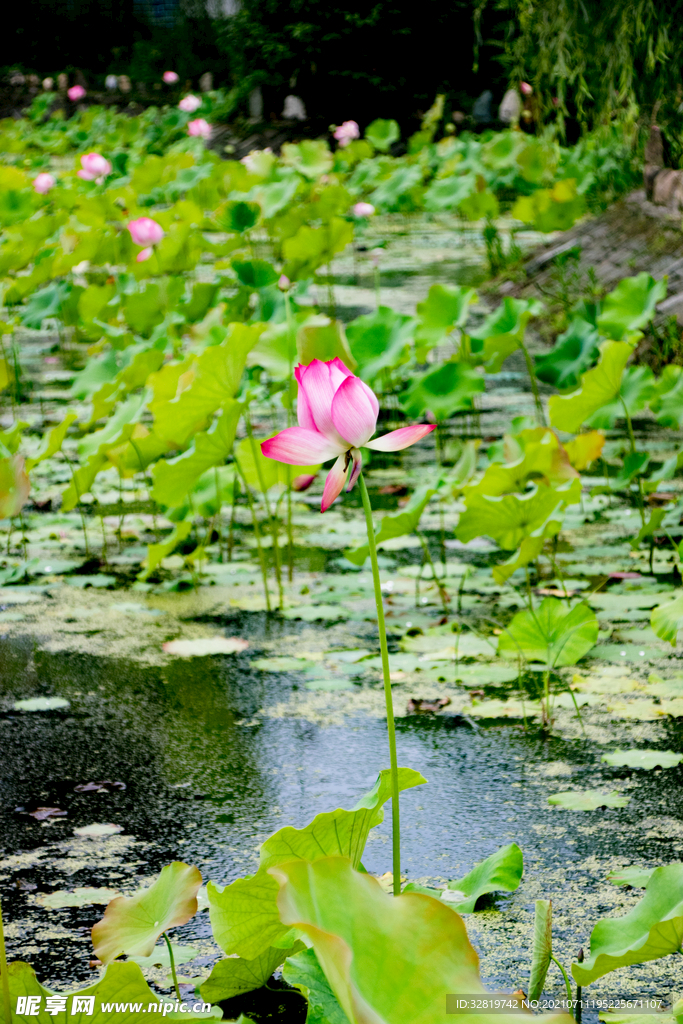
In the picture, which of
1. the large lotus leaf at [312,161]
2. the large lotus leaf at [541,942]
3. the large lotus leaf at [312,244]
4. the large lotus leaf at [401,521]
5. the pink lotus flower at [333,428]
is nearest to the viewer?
the large lotus leaf at [541,942]

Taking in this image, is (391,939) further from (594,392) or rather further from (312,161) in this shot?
(312,161)

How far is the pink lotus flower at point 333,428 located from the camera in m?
0.88

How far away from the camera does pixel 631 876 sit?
1147 mm

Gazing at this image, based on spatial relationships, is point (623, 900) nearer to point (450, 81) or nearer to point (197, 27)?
point (450, 81)

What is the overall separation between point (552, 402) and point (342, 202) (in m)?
3.73

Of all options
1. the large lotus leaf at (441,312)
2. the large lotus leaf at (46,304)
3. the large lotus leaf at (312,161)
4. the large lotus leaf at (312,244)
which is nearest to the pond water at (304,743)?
→ the large lotus leaf at (441,312)

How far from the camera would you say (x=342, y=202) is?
18.6 ft

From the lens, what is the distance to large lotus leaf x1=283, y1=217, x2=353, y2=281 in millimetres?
4094

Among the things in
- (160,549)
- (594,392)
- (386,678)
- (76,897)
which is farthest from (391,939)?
(594,392)

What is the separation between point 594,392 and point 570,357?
0.47m

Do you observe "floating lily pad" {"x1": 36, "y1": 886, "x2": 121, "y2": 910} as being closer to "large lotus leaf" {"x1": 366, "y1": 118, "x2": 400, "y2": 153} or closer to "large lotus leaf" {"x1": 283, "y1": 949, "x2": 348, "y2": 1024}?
"large lotus leaf" {"x1": 283, "y1": 949, "x2": 348, "y2": 1024}

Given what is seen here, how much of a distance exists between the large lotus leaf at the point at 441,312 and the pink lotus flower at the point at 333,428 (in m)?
1.86

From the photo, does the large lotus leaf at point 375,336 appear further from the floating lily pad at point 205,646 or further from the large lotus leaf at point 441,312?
the floating lily pad at point 205,646

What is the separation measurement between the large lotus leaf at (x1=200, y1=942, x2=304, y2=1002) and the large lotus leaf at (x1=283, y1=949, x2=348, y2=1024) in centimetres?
13
